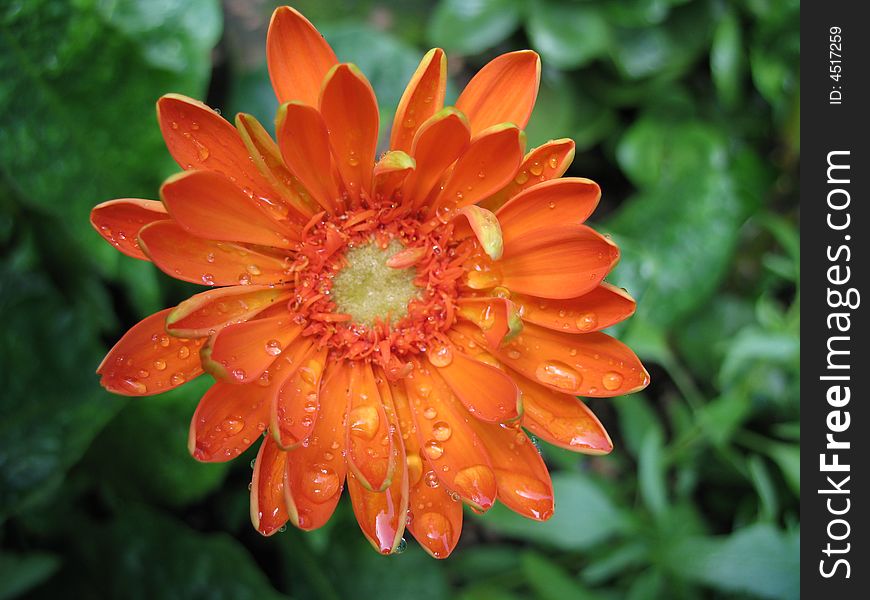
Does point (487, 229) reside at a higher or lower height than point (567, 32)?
lower

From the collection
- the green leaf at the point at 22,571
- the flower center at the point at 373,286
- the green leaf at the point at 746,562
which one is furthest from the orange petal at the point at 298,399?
the green leaf at the point at 746,562

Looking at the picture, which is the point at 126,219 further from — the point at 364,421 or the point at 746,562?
the point at 746,562

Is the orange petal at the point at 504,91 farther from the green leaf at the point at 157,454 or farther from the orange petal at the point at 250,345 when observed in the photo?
the green leaf at the point at 157,454

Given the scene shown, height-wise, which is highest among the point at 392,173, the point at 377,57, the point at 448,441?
the point at 377,57

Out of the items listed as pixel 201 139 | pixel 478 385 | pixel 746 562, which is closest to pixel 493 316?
pixel 478 385

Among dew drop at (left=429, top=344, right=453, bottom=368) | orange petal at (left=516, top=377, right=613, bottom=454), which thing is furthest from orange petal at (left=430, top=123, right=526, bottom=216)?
orange petal at (left=516, top=377, right=613, bottom=454)

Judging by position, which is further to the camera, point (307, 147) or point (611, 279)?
point (611, 279)

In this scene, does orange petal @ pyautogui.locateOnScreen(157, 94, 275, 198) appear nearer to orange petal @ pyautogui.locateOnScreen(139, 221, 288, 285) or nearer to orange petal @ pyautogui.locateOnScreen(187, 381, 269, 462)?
orange petal @ pyautogui.locateOnScreen(139, 221, 288, 285)
